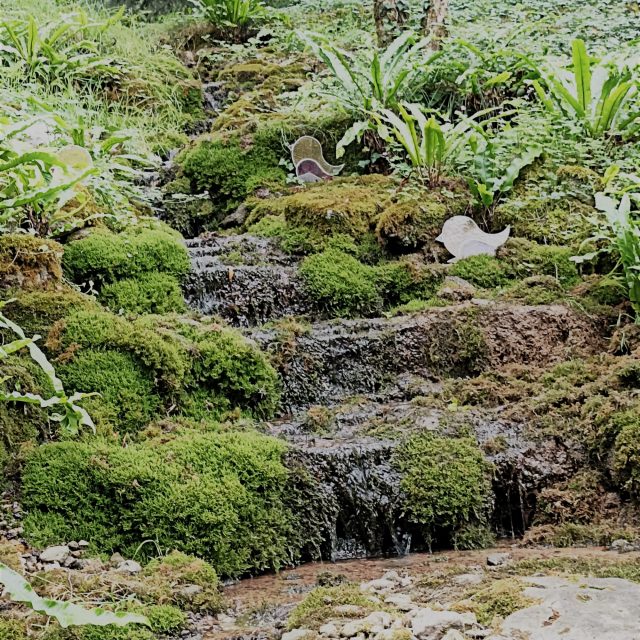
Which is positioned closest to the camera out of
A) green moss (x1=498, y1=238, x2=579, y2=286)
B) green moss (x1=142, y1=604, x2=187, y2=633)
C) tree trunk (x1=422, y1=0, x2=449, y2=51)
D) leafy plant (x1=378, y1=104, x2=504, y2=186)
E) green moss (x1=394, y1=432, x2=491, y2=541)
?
green moss (x1=142, y1=604, x2=187, y2=633)

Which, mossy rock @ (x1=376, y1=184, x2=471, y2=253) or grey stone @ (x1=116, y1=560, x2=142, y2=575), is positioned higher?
mossy rock @ (x1=376, y1=184, x2=471, y2=253)

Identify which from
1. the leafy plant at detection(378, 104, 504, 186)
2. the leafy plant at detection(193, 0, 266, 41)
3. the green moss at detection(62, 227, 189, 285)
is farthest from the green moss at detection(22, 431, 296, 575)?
the leafy plant at detection(193, 0, 266, 41)

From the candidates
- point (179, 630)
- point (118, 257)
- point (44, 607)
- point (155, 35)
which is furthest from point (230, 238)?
point (155, 35)

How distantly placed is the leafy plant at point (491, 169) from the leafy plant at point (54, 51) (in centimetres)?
412

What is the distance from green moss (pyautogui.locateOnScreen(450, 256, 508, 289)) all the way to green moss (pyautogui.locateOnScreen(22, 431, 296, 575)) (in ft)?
8.02

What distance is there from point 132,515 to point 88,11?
8.70 m

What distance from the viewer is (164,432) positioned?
3812mm

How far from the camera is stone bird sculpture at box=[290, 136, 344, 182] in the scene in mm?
6867

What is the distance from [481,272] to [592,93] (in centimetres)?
198

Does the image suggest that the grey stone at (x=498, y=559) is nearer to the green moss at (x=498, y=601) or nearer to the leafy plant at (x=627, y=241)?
the green moss at (x=498, y=601)

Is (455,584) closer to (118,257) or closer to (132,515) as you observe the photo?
(132,515)

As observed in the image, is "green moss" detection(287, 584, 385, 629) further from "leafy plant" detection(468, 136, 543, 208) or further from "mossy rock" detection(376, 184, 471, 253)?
"leafy plant" detection(468, 136, 543, 208)

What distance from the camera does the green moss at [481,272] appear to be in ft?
17.7

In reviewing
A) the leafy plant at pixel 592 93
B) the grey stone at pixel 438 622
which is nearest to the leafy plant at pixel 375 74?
the leafy plant at pixel 592 93
